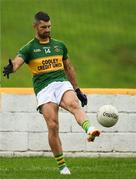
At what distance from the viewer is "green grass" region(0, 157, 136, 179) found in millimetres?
11422

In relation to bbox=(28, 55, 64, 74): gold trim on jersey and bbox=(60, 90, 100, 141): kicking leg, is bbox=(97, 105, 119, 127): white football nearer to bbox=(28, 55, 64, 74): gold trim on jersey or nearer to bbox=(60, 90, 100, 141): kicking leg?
bbox=(60, 90, 100, 141): kicking leg

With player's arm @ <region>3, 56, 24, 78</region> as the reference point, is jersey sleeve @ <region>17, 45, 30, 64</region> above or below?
above

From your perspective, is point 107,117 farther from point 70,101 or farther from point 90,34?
point 90,34

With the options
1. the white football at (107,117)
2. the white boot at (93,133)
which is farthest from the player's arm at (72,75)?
the white boot at (93,133)

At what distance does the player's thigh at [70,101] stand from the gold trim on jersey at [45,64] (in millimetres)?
408

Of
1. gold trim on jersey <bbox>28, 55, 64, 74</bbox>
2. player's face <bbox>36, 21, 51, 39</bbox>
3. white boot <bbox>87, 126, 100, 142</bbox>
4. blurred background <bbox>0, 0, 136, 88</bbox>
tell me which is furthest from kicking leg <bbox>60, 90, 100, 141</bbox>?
blurred background <bbox>0, 0, 136, 88</bbox>

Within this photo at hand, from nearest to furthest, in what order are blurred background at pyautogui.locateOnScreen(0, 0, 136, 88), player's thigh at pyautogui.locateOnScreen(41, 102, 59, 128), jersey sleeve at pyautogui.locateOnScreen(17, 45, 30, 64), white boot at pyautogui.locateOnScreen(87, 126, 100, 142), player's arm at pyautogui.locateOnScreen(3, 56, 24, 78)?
white boot at pyautogui.locateOnScreen(87, 126, 100, 142), player's arm at pyautogui.locateOnScreen(3, 56, 24, 78), player's thigh at pyautogui.locateOnScreen(41, 102, 59, 128), jersey sleeve at pyautogui.locateOnScreen(17, 45, 30, 64), blurred background at pyautogui.locateOnScreen(0, 0, 136, 88)

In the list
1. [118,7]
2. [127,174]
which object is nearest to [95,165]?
[127,174]

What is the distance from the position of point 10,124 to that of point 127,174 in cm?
326

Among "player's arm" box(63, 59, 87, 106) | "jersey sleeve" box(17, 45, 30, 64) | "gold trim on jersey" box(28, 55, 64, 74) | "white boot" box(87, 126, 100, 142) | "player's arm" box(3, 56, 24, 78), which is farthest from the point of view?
"player's arm" box(63, 59, 87, 106)

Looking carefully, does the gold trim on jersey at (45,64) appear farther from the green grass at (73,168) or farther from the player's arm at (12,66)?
the green grass at (73,168)

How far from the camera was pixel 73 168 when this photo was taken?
12.7 m

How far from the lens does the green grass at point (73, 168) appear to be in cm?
1142

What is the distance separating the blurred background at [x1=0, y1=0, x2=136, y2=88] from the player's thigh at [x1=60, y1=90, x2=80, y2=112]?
11801 mm
